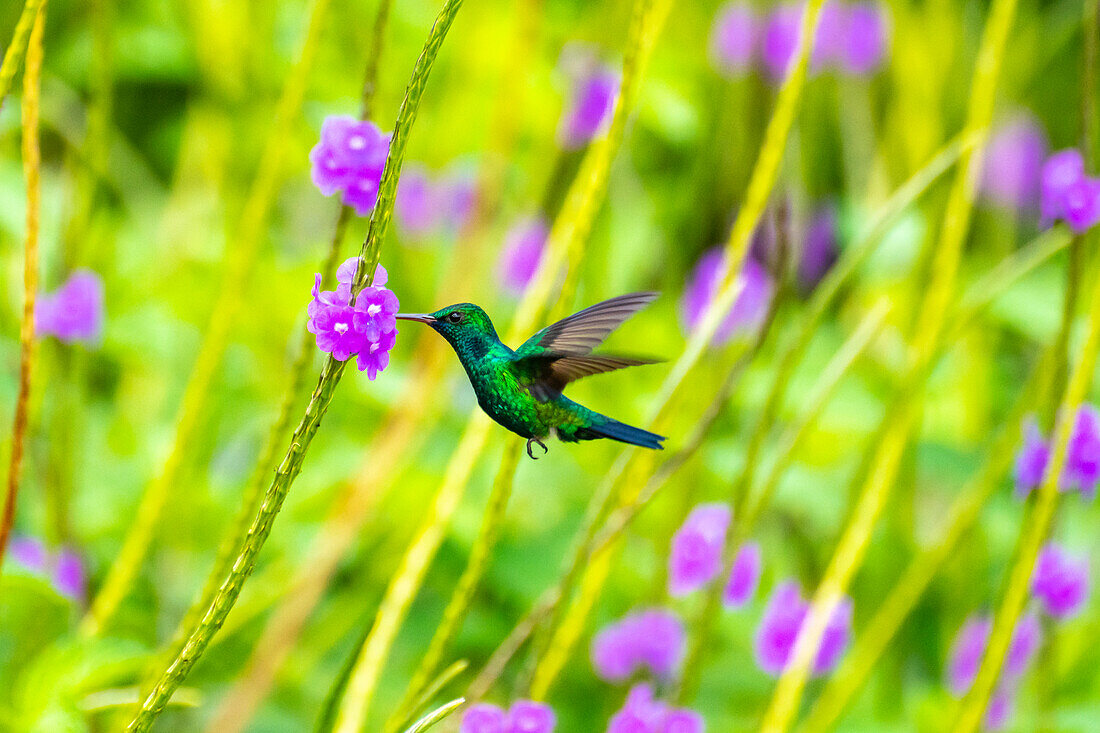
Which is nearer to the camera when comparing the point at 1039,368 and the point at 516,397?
the point at 516,397

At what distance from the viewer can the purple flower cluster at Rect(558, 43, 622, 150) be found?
5.54 feet

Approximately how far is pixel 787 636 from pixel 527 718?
0.63 meters

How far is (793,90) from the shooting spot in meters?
0.79

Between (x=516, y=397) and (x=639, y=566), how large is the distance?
1.22 m

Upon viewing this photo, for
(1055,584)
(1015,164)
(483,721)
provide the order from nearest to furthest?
1. (483,721)
2. (1055,584)
3. (1015,164)

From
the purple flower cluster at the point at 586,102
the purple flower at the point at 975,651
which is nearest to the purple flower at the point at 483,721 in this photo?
the purple flower at the point at 975,651

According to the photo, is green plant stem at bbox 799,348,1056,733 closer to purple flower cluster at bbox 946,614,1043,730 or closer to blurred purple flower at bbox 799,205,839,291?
purple flower cluster at bbox 946,614,1043,730

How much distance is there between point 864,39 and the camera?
7.98 ft

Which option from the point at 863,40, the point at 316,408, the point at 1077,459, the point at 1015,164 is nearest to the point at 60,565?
the point at 316,408

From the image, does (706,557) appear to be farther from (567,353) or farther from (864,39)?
(864,39)

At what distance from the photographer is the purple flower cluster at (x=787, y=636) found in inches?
46.4

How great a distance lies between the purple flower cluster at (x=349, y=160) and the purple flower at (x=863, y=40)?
1992mm

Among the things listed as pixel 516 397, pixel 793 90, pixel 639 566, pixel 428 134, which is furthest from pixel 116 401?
pixel 516 397

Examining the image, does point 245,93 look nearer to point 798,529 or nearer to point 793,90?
point 798,529
